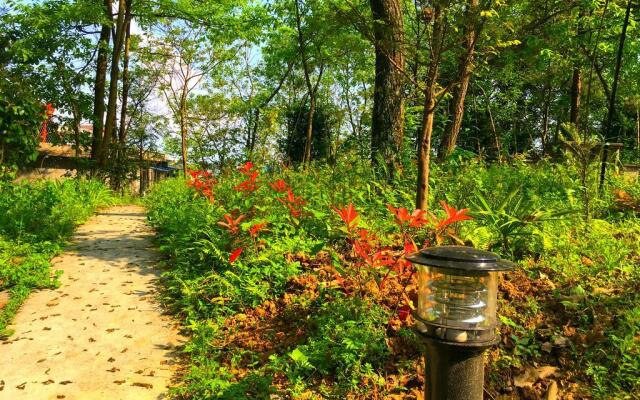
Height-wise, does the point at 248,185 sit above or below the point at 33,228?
above

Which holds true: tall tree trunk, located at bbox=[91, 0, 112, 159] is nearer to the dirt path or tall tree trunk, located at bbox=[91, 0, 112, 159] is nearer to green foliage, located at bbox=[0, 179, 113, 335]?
green foliage, located at bbox=[0, 179, 113, 335]

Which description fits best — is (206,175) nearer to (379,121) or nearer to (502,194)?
(379,121)

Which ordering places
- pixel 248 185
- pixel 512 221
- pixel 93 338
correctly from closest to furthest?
pixel 93 338, pixel 512 221, pixel 248 185

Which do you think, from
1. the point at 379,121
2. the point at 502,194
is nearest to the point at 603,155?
the point at 502,194

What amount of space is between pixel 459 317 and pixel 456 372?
235 mm

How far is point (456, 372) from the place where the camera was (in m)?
1.87

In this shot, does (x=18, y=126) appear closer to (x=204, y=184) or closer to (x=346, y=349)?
(x=204, y=184)

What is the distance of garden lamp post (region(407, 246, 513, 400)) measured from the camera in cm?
183

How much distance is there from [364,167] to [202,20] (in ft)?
37.5

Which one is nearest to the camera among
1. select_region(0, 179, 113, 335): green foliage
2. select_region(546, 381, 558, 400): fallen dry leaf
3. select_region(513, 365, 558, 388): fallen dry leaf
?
select_region(546, 381, 558, 400): fallen dry leaf

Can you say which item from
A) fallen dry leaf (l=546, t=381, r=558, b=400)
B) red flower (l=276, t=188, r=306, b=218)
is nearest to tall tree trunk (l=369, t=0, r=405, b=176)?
red flower (l=276, t=188, r=306, b=218)

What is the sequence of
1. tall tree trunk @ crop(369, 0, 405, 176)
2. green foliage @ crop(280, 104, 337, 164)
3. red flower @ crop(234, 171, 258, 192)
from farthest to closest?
green foliage @ crop(280, 104, 337, 164), tall tree trunk @ crop(369, 0, 405, 176), red flower @ crop(234, 171, 258, 192)

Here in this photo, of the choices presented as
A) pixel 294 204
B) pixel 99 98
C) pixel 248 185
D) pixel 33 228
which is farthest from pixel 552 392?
pixel 99 98

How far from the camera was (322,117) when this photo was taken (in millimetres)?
26281
